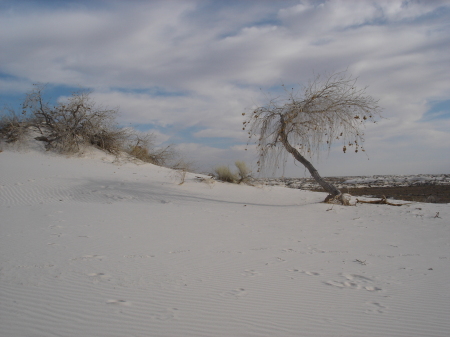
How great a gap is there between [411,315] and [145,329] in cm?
260

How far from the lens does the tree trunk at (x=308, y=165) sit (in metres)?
12.1

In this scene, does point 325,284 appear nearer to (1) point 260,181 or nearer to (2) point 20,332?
(2) point 20,332

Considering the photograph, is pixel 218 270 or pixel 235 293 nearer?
pixel 235 293

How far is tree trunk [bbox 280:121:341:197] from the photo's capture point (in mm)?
12086

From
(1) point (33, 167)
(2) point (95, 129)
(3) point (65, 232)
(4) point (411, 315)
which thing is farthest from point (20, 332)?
(2) point (95, 129)

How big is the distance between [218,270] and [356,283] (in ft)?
6.08

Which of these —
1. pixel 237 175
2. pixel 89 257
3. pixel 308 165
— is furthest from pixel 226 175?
pixel 89 257

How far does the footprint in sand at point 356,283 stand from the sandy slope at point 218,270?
0.07 feet

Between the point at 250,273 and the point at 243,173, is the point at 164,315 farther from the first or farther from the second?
the point at 243,173

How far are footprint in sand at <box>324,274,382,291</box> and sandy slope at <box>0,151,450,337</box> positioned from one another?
0.07ft

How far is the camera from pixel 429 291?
12.5 feet

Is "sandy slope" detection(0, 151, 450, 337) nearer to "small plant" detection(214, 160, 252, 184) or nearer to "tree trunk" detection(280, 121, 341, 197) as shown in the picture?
"tree trunk" detection(280, 121, 341, 197)

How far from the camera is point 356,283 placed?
405 centimetres

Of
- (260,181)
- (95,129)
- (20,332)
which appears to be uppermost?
(95,129)
